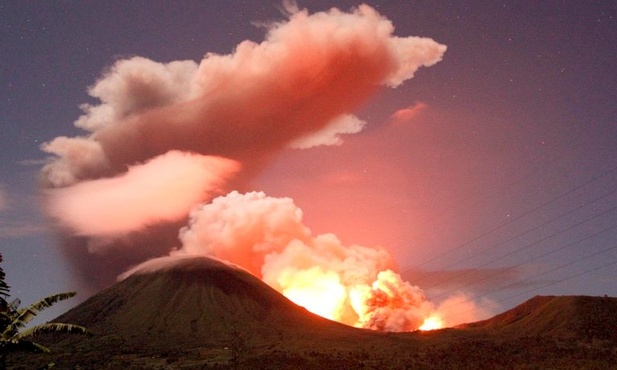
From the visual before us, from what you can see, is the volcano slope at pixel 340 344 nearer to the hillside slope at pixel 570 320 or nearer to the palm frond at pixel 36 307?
the hillside slope at pixel 570 320

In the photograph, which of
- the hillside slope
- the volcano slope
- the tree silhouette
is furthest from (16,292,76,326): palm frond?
the hillside slope

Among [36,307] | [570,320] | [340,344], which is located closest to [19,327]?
[36,307]

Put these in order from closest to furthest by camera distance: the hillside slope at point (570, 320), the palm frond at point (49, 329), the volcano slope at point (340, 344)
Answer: the palm frond at point (49, 329) < the volcano slope at point (340, 344) < the hillside slope at point (570, 320)

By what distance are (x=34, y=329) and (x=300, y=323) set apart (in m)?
181

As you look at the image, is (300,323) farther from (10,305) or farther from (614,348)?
(10,305)

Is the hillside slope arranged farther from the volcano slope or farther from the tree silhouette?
A: the tree silhouette

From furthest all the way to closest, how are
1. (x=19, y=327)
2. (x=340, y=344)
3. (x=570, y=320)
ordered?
(x=340, y=344) → (x=570, y=320) → (x=19, y=327)

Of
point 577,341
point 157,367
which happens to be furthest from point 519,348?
point 157,367

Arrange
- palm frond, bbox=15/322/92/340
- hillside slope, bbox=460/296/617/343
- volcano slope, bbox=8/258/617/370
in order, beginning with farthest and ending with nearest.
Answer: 1. hillside slope, bbox=460/296/617/343
2. volcano slope, bbox=8/258/617/370
3. palm frond, bbox=15/322/92/340

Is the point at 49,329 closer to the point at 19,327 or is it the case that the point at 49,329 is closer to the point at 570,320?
the point at 19,327

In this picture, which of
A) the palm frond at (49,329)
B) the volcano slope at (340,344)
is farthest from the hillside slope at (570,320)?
the palm frond at (49,329)

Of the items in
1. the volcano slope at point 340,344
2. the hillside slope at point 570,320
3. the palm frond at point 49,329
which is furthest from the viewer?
the hillside slope at point 570,320

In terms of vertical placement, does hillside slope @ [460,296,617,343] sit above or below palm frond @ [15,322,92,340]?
above

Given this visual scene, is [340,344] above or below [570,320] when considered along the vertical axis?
below
